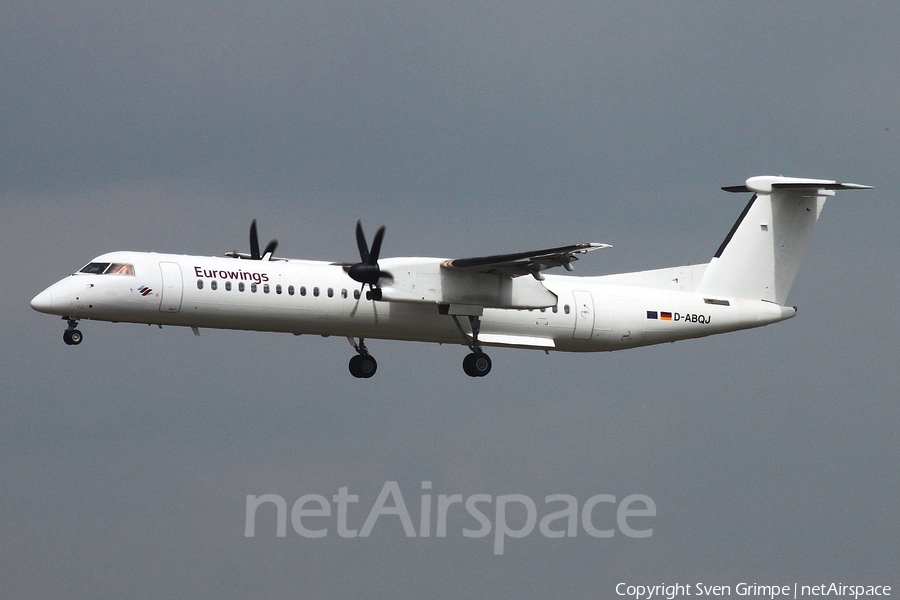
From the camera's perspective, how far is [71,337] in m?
26.1

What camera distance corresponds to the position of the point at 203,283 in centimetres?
2645

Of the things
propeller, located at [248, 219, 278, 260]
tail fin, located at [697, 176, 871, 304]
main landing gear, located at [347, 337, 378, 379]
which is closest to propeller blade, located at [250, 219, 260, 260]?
propeller, located at [248, 219, 278, 260]

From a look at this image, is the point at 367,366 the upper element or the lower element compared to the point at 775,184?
lower

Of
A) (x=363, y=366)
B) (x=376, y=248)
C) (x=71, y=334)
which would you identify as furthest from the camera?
(x=363, y=366)

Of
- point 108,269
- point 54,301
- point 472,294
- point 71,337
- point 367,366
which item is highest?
point 108,269

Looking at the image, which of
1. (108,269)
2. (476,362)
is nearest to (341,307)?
(476,362)

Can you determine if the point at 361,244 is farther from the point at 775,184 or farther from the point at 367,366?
the point at 775,184

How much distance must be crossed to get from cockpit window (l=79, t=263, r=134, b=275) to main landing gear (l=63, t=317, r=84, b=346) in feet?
3.33

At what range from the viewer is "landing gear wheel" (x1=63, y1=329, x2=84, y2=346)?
26078mm

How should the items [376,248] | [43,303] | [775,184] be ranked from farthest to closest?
[775,184] → [376,248] → [43,303]

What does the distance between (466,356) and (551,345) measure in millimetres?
1917

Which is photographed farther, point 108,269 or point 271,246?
point 271,246

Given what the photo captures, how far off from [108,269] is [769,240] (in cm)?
1540

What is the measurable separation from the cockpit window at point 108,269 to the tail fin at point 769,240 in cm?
1338
